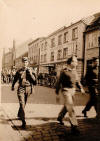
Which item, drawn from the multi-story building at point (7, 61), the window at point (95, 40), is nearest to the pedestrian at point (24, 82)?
the multi-story building at point (7, 61)

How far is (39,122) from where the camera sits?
1.61m

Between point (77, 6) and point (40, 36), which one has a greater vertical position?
point (77, 6)

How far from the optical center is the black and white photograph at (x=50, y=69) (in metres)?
1.44

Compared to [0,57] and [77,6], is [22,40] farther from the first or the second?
[77,6]

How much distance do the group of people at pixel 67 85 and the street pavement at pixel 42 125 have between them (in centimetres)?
5

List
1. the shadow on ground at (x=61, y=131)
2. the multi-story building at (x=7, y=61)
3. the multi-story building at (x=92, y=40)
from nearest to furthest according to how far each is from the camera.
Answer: the shadow on ground at (x=61, y=131) < the multi-story building at (x=92, y=40) < the multi-story building at (x=7, y=61)

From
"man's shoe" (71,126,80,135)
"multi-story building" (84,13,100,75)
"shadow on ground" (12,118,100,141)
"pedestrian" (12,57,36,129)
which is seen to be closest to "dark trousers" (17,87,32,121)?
"pedestrian" (12,57,36,129)

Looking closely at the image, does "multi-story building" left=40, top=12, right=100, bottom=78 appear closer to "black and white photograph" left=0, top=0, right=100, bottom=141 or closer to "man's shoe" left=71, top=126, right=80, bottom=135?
"black and white photograph" left=0, top=0, right=100, bottom=141

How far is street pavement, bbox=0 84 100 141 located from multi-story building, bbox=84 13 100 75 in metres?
0.48

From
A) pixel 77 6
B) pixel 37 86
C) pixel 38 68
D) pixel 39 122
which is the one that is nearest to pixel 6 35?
pixel 38 68

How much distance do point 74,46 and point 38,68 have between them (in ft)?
1.29

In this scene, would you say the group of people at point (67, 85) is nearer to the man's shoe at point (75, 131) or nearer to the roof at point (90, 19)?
the man's shoe at point (75, 131)

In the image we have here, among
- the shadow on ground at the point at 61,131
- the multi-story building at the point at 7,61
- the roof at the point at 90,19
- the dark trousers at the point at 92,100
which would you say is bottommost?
the shadow on ground at the point at 61,131

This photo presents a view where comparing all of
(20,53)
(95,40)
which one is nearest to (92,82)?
(95,40)
